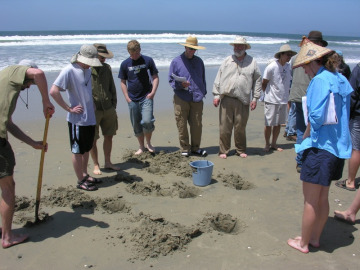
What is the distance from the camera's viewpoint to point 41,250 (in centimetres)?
327

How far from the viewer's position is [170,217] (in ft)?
12.6

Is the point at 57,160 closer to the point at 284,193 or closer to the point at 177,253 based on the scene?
the point at 177,253

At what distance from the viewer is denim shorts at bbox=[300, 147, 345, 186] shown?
2.87 m

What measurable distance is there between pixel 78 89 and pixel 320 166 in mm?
2860

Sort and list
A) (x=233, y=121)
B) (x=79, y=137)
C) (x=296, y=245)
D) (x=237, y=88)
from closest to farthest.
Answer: (x=296, y=245), (x=79, y=137), (x=237, y=88), (x=233, y=121)

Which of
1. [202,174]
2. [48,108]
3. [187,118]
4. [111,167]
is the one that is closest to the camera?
[48,108]

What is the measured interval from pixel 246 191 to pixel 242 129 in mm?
1501

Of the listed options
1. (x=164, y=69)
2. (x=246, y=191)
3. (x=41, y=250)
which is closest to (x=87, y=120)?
(x=41, y=250)

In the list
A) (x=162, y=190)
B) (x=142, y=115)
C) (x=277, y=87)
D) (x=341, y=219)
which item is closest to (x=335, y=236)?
(x=341, y=219)

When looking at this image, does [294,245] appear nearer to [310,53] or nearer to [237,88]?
[310,53]

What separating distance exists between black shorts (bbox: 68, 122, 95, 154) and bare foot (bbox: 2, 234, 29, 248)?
1.21 m

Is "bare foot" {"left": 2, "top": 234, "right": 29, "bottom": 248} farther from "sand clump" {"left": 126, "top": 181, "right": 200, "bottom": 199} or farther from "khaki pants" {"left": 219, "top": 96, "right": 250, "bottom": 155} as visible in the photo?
"khaki pants" {"left": 219, "top": 96, "right": 250, "bottom": 155}

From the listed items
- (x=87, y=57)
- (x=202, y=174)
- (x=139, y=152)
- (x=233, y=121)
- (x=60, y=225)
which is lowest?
(x=60, y=225)

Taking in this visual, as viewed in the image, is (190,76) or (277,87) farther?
(277,87)
